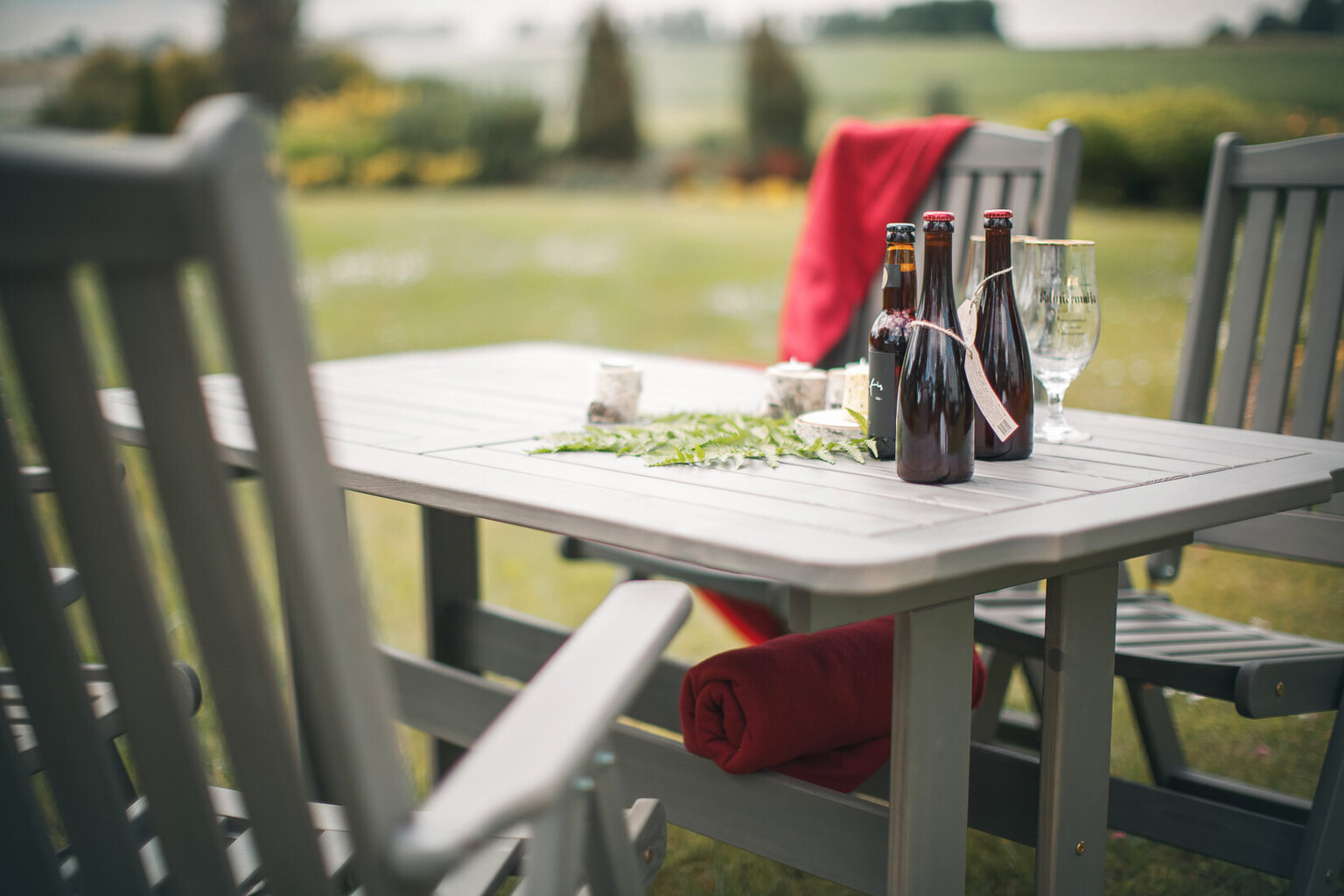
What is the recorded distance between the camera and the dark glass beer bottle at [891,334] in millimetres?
1359

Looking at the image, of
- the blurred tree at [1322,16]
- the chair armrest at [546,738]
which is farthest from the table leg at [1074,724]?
the blurred tree at [1322,16]

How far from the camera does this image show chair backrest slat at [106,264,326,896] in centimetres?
64

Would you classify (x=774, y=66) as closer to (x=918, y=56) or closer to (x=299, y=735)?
(x=918, y=56)

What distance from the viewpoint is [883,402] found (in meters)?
1.41

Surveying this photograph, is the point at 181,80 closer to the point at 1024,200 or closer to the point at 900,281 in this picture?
the point at 1024,200

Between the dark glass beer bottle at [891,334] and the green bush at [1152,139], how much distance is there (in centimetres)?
425

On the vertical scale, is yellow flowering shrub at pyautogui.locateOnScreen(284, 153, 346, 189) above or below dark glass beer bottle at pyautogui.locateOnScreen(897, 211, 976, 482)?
above

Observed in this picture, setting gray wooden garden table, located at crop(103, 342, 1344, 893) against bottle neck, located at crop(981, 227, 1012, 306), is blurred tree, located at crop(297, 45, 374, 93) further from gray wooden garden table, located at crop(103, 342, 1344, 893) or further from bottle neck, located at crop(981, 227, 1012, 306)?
bottle neck, located at crop(981, 227, 1012, 306)

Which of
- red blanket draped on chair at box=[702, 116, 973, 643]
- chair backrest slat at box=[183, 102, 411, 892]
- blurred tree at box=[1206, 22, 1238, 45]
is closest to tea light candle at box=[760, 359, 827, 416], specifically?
red blanket draped on chair at box=[702, 116, 973, 643]

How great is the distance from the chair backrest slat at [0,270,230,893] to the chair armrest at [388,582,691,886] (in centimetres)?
17

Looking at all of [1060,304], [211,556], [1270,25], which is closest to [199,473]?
[211,556]

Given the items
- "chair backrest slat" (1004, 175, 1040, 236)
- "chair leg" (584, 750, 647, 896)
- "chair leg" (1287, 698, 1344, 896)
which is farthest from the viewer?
"chair backrest slat" (1004, 175, 1040, 236)

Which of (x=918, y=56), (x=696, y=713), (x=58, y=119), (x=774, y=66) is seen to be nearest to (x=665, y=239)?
(x=774, y=66)

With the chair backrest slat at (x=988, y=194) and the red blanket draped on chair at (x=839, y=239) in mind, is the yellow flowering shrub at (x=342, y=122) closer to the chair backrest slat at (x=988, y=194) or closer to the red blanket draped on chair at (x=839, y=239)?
the red blanket draped on chair at (x=839, y=239)
